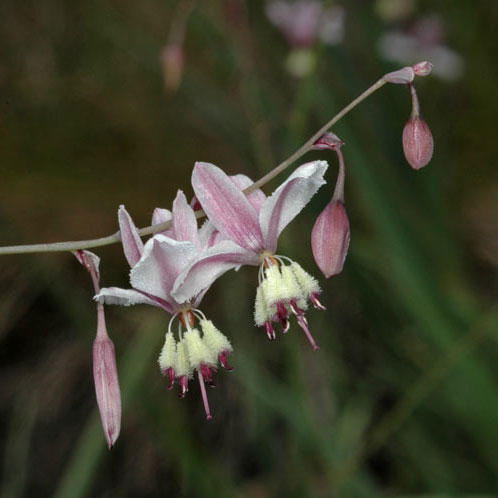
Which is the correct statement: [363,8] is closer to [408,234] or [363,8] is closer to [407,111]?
[407,111]

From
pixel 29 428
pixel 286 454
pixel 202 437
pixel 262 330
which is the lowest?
pixel 286 454

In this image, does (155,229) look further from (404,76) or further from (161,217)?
(404,76)

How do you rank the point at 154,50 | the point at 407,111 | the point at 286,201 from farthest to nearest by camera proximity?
the point at 154,50, the point at 407,111, the point at 286,201

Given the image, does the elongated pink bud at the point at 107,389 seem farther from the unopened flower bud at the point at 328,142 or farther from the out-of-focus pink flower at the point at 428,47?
the out-of-focus pink flower at the point at 428,47

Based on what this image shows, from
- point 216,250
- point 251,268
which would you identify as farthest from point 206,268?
point 251,268

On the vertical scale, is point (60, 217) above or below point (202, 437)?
above

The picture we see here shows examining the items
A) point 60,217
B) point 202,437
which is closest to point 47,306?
point 60,217
